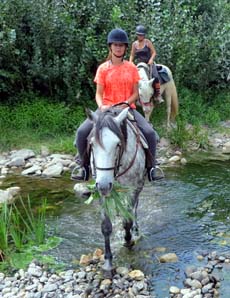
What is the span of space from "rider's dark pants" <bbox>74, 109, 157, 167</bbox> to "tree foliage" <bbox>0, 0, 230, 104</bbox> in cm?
547

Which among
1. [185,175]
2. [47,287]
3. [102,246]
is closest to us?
[47,287]

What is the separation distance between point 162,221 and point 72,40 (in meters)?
5.97

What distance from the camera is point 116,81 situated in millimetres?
5457

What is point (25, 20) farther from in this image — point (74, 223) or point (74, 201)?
point (74, 223)

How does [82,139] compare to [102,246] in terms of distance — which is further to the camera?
[102,246]

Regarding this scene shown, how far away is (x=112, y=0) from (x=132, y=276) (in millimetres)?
8149

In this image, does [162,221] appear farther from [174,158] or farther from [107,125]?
[174,158]

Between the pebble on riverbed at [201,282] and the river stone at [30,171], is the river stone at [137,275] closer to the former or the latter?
the pebble on riverbed at [201,282]

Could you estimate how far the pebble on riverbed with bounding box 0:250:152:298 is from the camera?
496cm

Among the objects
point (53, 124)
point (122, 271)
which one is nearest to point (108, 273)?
point (122, 271)

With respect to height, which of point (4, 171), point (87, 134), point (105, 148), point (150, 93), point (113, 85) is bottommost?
point (4, 171)

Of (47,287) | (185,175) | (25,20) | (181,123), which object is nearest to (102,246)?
(47,287)

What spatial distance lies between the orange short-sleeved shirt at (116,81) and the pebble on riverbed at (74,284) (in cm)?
196

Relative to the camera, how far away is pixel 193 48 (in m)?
12.3
